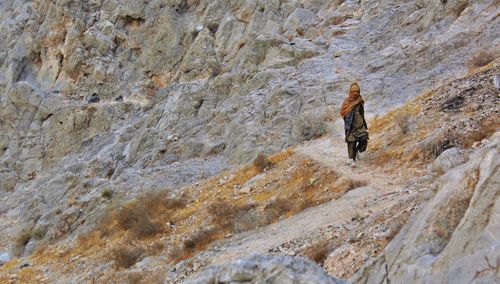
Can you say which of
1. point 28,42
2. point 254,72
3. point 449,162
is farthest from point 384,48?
point 28,42

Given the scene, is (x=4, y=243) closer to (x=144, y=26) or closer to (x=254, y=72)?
(x=254, y=72)

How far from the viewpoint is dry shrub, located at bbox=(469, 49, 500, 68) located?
16391 mm

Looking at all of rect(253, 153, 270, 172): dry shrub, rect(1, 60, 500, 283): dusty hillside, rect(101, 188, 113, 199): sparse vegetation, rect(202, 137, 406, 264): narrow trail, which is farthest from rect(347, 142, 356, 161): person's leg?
rect(101, 188, 113, 199): sparse vegetation

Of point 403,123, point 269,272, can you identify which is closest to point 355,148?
point 403,123

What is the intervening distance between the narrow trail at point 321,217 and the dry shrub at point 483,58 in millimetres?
6413

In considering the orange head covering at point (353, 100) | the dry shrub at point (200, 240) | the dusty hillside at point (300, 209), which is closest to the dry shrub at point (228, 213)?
the dusty hillside at point (300, 209)

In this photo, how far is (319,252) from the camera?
818 centimetres

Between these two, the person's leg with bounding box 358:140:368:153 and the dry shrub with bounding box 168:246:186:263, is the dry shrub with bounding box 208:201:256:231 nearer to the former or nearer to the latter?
the dry shrub with bounding box 168:246:186:263

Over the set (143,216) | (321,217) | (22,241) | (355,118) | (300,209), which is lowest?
(22,241)

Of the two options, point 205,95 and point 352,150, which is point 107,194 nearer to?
point 205,95

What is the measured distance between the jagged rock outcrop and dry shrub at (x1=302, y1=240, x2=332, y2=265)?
3718 millimetres

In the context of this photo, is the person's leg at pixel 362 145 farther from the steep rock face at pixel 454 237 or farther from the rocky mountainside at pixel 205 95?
the steep rock face at pixel 454 237

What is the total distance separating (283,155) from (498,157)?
38.6 ft

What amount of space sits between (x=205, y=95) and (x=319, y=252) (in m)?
17.8
